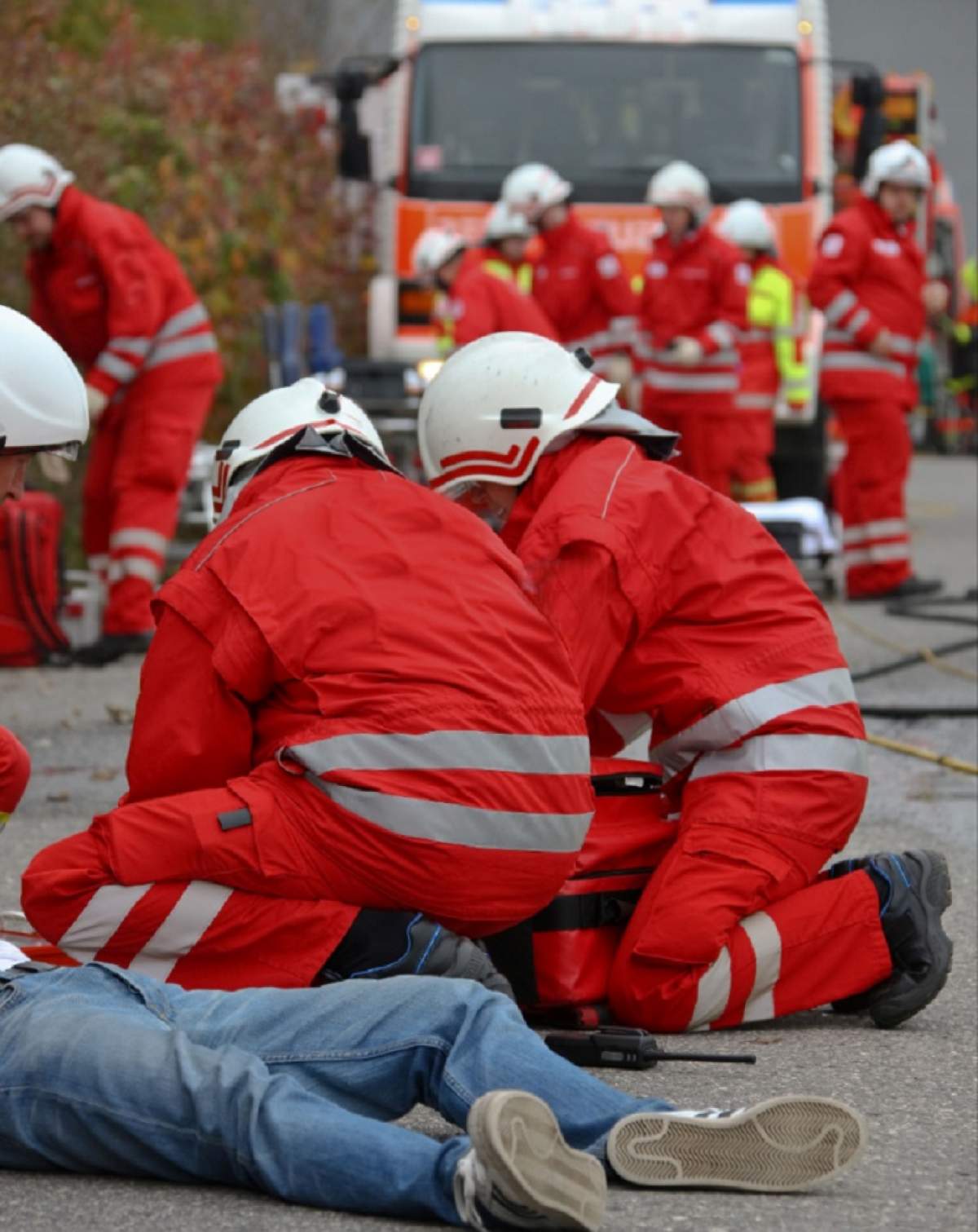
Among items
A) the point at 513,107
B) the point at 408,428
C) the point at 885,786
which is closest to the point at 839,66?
the point at 513,107

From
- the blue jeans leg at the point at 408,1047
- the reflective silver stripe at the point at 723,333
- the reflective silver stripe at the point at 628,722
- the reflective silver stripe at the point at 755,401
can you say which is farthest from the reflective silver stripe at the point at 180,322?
the blue jeans leg at the point at 408,1047

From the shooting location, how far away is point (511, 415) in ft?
16.9

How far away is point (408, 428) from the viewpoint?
14148mm

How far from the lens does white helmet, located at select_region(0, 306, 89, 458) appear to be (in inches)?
175

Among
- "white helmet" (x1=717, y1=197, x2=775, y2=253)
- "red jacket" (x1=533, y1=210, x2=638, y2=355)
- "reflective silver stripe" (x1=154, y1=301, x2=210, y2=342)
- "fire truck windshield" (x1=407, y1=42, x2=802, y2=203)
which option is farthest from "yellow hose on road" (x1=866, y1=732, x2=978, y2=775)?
"fire truck windshield" (x1=407, y1=42, x2=802, y2=203)

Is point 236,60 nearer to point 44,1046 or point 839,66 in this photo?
point 839,66

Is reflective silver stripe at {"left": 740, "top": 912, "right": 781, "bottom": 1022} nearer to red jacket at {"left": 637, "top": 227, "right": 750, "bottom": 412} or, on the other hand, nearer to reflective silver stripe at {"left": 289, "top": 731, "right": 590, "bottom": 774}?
reflective silver stripe at {"left": 289, "top": 731, "right": 590, "bottom": 774}

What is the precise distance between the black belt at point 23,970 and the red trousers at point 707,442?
10093mm

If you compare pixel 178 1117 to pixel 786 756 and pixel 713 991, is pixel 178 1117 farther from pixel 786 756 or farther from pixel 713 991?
pixel 786 756

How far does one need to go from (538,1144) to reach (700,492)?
201 centimetres

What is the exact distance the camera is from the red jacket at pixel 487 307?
12.5 m

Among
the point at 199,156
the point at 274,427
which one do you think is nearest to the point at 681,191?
the point at 199,156

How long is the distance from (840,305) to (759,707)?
26.4 ft

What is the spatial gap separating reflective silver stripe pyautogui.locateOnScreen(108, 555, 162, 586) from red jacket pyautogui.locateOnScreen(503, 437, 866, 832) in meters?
→ 5.57
